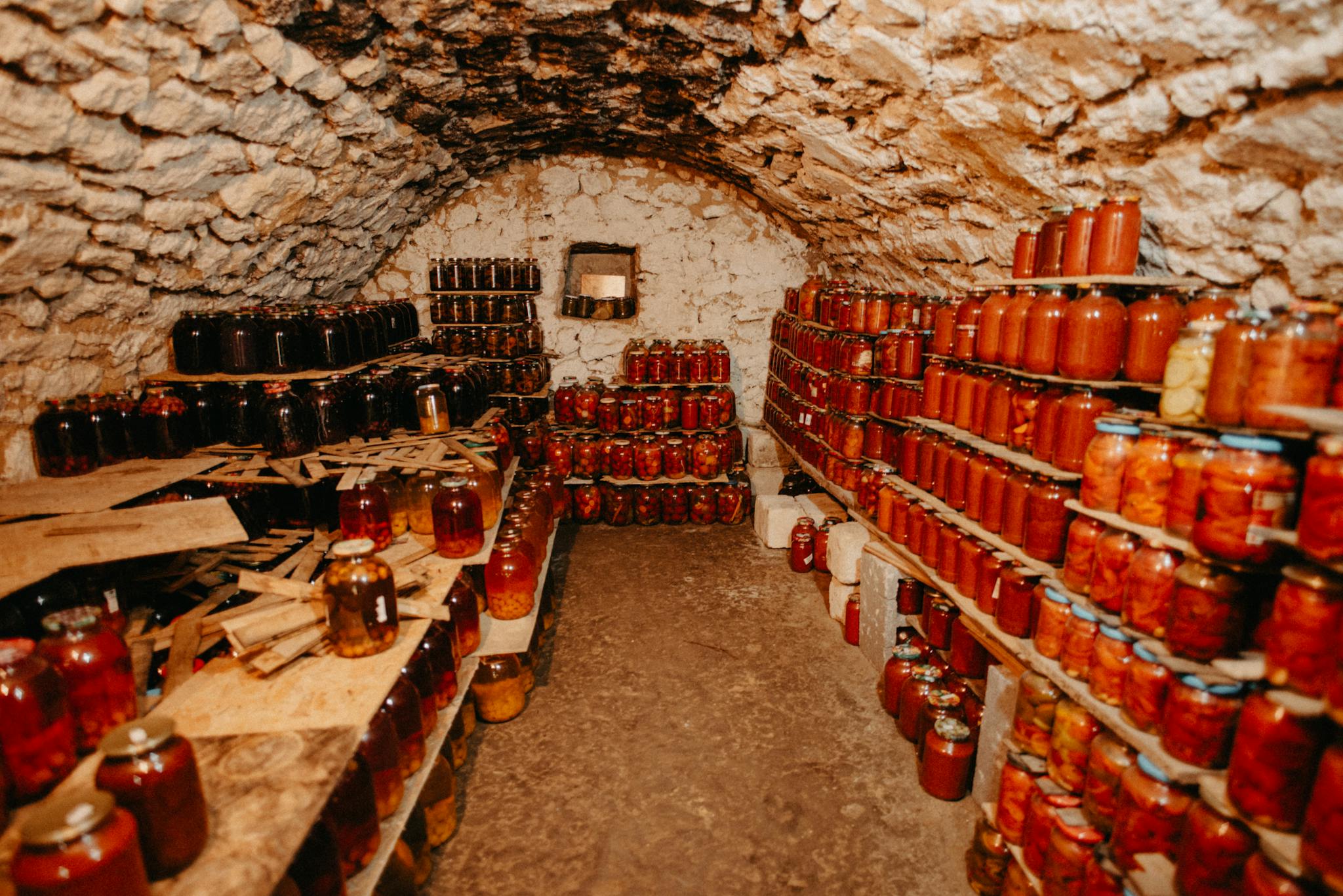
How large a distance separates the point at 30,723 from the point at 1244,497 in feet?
8.90

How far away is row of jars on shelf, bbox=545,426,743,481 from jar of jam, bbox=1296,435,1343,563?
15.2 feet

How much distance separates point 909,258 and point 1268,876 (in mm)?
3893

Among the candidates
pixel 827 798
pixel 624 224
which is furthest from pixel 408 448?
pixel 624 224

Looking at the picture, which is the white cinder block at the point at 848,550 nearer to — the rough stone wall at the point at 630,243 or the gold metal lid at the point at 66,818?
the rough stone wall at the point at 630,243

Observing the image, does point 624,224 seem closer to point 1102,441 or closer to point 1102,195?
point 1102,195

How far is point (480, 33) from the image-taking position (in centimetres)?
349

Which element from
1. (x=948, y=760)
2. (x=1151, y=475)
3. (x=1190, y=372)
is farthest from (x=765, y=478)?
(x=1190, y=372)

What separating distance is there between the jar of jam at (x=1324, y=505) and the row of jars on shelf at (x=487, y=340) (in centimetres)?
535

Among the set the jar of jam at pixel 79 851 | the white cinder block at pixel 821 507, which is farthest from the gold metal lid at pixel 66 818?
the white cinder block at pixel 821 507

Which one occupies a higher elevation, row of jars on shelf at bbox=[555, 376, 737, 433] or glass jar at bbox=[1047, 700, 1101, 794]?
row of jars on shelf at bbox=[555, 376, 737, 433]

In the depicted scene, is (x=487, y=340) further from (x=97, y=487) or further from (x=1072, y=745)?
(x=1072, y=745)

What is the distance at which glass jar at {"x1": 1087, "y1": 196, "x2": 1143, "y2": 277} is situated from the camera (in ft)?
7.79

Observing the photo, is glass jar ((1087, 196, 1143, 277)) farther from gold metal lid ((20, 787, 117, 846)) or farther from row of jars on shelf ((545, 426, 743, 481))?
row of jars on shelf ((545, 426, 743, 481))

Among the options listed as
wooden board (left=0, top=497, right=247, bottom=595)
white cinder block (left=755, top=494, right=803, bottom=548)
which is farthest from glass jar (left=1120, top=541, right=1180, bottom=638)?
white cinder block (left=755, top=494, right=803, bottom=548)
